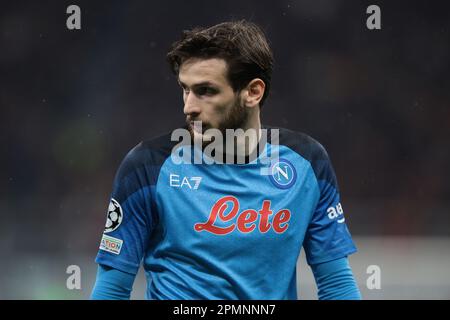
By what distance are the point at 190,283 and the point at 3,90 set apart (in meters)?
6.73

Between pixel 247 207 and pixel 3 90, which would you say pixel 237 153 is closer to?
pixel 247 207

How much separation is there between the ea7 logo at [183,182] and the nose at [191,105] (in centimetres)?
25

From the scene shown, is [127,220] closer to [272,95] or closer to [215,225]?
[215,225]

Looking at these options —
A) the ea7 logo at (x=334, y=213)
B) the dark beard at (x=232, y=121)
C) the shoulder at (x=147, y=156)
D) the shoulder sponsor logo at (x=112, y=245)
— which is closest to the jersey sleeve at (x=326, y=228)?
the ea7 logo at (x=334, y=213)

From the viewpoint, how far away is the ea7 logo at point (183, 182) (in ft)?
10.2

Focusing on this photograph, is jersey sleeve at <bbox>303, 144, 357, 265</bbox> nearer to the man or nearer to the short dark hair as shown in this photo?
the man

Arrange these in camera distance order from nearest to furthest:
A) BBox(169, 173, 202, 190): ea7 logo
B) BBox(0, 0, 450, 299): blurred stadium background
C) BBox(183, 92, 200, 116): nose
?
BBox(183, 92, 200, 116): nose → BBox(169, 173, 202, 190): ea7 logo → BBox(0, 0, 450, 299): blurred stadium background

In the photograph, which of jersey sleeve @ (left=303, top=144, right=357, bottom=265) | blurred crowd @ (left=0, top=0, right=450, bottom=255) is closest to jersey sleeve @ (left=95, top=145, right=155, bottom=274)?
jersey sleeve @ (left=303, top=144, right=357, bottom=265)

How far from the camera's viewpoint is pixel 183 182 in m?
3.11

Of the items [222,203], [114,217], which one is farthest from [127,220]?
[222,203]

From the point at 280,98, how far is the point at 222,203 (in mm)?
6248

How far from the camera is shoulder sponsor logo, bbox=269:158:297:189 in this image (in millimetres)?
3168

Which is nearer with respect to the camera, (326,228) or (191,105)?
(191,105)

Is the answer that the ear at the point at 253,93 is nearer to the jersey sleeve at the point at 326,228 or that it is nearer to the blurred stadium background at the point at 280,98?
the jersey sleeve at the point at 326,228
